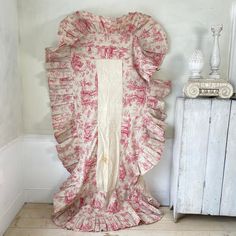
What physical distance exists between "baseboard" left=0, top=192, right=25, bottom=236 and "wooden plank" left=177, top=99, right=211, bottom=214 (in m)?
1.24

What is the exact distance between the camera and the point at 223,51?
2.05 metres

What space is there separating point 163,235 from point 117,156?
651 millimetres

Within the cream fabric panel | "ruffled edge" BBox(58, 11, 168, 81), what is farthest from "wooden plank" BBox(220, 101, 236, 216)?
the cream fabric panel

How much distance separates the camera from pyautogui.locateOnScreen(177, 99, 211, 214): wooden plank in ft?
5.94

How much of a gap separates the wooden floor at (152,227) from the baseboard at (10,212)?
0.03 meters

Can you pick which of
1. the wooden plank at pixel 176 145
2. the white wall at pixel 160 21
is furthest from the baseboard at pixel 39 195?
the wooden plank at pixel 176 145

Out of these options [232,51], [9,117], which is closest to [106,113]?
[9,117]

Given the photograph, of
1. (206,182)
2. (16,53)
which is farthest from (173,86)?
(16,53)

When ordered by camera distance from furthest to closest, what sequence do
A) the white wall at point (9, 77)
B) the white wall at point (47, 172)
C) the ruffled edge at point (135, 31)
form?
the white wall at point (47, 172) < the ruffled edge at point (135, 31) < the white wall at point (9, 77)

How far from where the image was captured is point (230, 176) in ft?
6.09

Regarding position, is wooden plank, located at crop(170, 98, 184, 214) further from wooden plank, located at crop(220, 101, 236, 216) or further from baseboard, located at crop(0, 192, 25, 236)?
baseboard, located at crop(0, 192, 25, 236)

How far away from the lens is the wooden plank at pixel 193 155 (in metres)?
1.81

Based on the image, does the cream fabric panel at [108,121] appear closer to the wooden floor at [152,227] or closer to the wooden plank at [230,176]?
the wooden floor at [152,227]

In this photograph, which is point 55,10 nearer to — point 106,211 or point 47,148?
point 47,148
